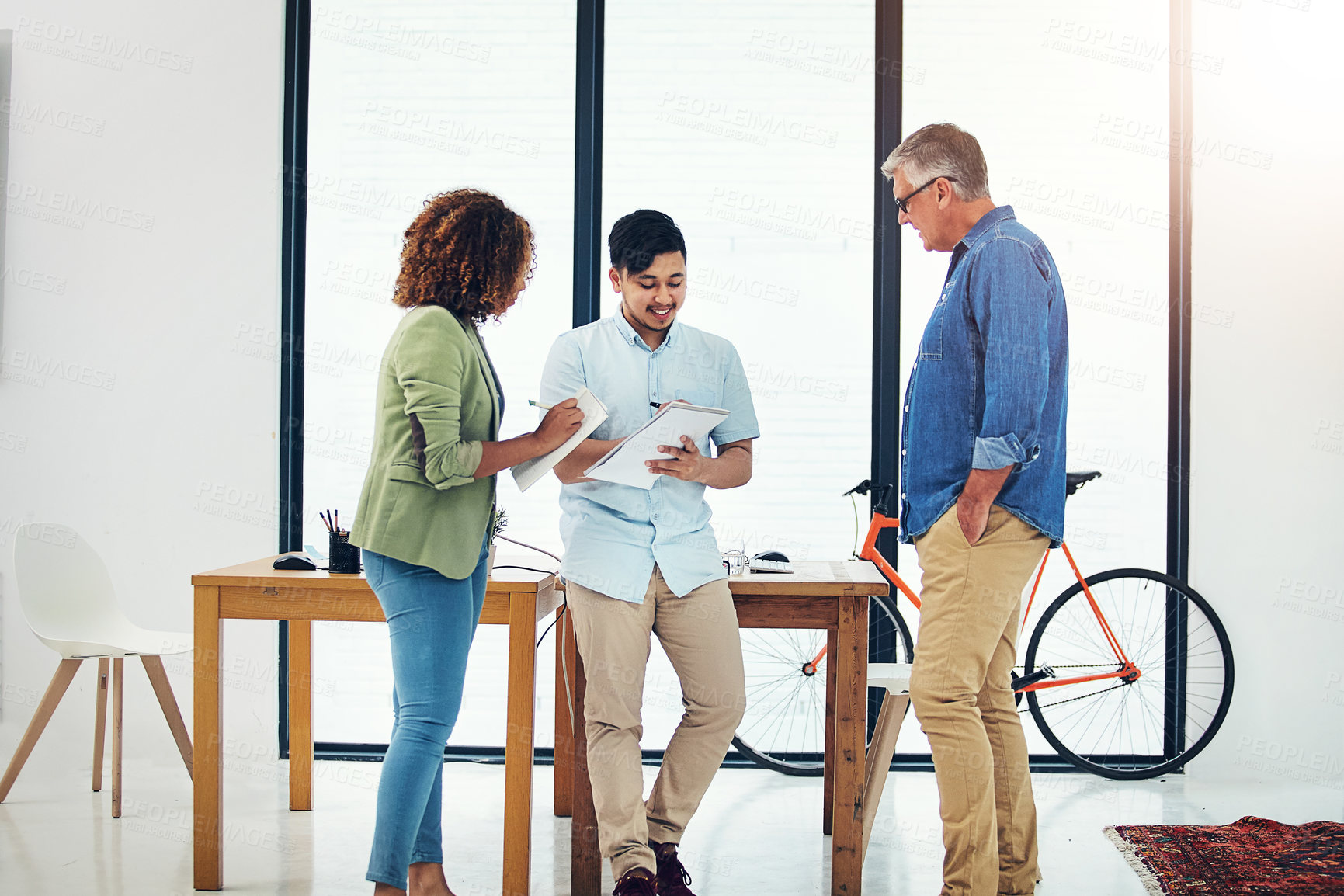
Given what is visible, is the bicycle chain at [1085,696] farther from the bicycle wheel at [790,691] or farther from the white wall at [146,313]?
the white wall at [146,313]

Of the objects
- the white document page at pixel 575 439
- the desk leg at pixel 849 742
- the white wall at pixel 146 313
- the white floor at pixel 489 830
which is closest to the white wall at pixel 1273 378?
the white floor at pixel 489 830

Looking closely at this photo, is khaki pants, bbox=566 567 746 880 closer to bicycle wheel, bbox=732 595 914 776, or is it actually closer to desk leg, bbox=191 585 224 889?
desk leg, bbox=191 585 224 889

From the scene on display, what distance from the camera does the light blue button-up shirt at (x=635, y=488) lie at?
2.10 m

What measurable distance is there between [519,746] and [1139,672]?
2.19 m

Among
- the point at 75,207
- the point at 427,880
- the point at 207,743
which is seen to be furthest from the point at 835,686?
the point at 75,207

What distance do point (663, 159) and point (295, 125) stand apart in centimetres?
129

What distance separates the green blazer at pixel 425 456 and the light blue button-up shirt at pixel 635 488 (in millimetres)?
246

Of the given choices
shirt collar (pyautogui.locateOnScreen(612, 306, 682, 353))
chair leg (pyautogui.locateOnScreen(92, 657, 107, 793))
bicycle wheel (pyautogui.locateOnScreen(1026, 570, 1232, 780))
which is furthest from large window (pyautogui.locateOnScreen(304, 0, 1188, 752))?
shirt collar (pyautogui.locateOnScreen(612, 306, 682, 353))

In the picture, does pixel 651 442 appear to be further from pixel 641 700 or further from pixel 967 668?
pixel 967 668

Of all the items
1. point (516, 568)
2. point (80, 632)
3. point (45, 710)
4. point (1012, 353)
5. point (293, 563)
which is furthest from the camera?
point (80, 632)

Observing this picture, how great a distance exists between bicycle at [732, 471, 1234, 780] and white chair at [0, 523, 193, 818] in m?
1.78

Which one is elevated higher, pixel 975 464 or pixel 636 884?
pixel 975 464

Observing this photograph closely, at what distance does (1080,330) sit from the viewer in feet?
11.2

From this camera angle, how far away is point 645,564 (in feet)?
6.89
